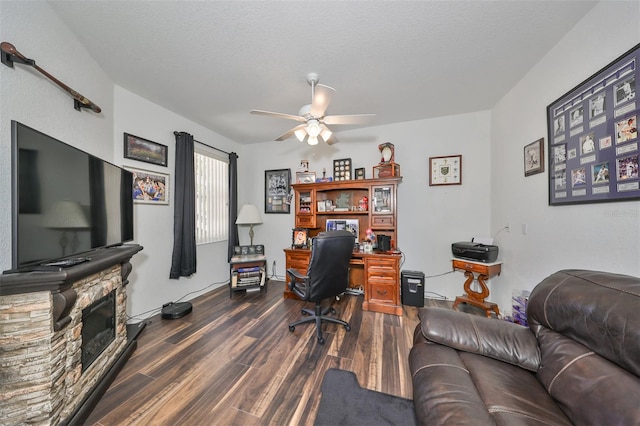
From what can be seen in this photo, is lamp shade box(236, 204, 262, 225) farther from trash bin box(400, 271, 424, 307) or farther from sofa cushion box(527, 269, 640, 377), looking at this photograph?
sofa cushion box(527, 269, 640, 377)

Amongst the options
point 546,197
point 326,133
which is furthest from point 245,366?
point 546,197

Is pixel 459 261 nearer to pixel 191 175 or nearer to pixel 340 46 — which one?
pixel 340 46

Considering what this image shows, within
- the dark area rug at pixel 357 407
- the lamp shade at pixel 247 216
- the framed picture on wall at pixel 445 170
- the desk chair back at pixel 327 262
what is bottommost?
the dark area rug at pixel 357 407


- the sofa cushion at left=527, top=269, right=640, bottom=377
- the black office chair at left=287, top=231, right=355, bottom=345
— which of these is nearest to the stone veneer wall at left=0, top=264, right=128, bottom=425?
the black office chair at left=287, top=231, right=355, bottom=345

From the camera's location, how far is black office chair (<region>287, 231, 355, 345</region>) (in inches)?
79.7

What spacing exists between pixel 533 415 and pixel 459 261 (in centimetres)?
191

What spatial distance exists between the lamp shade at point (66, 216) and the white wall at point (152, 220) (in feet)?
3.79

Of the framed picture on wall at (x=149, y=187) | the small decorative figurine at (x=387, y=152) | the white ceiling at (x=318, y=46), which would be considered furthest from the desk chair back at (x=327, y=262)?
the framed picture on wall at (x=149, y=187)

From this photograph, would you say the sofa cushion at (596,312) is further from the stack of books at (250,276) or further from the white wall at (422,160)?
the stack of books at (250,276)

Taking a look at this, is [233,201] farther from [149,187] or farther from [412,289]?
[412,289]

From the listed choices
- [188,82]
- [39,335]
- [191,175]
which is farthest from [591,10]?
[191,175]

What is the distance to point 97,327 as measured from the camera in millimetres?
1546

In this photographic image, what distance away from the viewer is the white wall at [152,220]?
7.61 ft

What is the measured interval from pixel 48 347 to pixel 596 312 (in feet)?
8.80
